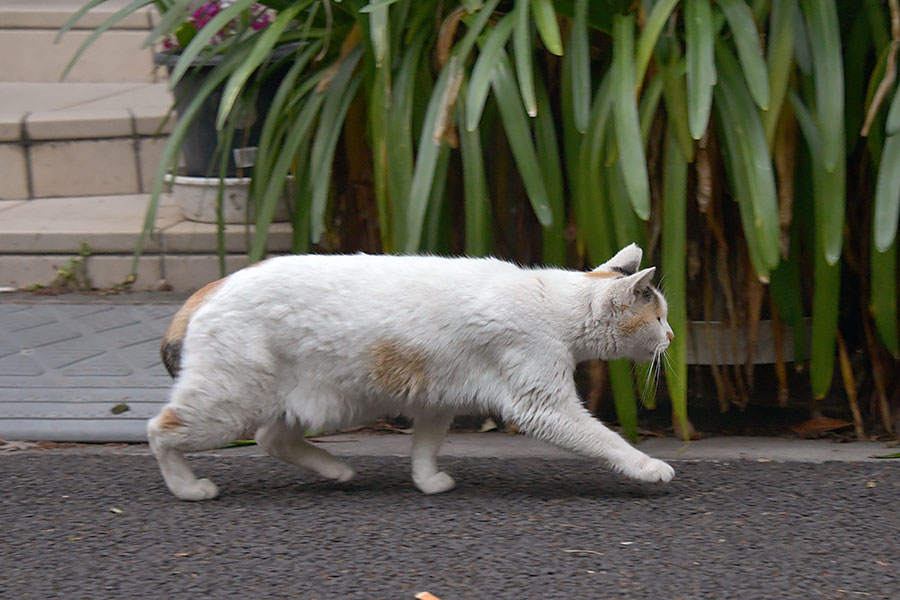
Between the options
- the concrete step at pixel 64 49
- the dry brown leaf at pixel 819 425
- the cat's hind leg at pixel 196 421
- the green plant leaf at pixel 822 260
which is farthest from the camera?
the concrete step at pixel 64 49

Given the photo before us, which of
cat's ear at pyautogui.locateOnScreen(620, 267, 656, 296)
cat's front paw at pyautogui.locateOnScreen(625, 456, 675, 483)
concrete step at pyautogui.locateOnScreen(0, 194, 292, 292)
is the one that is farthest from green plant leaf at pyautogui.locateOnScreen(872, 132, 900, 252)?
concrete step at pyautogui.locateOnScreen(0, 194, 292, 292)

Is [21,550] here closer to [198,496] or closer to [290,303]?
[198,496]

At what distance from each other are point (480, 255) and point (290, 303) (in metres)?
0.60

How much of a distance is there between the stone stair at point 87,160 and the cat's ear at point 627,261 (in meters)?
1.54

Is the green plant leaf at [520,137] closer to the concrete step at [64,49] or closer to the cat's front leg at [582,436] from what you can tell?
the cat's front leg at [582,436]

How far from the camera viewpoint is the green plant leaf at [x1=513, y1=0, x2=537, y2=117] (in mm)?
2516

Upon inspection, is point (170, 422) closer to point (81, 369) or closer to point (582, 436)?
point (582, 436)

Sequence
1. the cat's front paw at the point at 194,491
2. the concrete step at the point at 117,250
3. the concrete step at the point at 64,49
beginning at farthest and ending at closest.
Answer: the concrete step at the point at 64,49 < the concrete step at the point at 117,250 < the cat's front paw at the point at 194,491

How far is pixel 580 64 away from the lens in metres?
2.69

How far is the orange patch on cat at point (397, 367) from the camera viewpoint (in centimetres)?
237

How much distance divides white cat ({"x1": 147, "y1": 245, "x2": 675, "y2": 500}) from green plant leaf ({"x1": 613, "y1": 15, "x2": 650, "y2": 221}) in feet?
0.59

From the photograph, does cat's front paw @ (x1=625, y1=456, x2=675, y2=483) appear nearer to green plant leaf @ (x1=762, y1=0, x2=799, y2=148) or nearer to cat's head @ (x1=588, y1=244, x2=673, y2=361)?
cat's head @ (x1=588, y1=244, x2=673, y2=361)

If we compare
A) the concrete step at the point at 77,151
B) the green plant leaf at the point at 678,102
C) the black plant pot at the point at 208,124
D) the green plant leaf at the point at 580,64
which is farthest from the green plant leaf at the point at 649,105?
the concrete step at the point at 77,151

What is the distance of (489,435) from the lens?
3.07 metres
